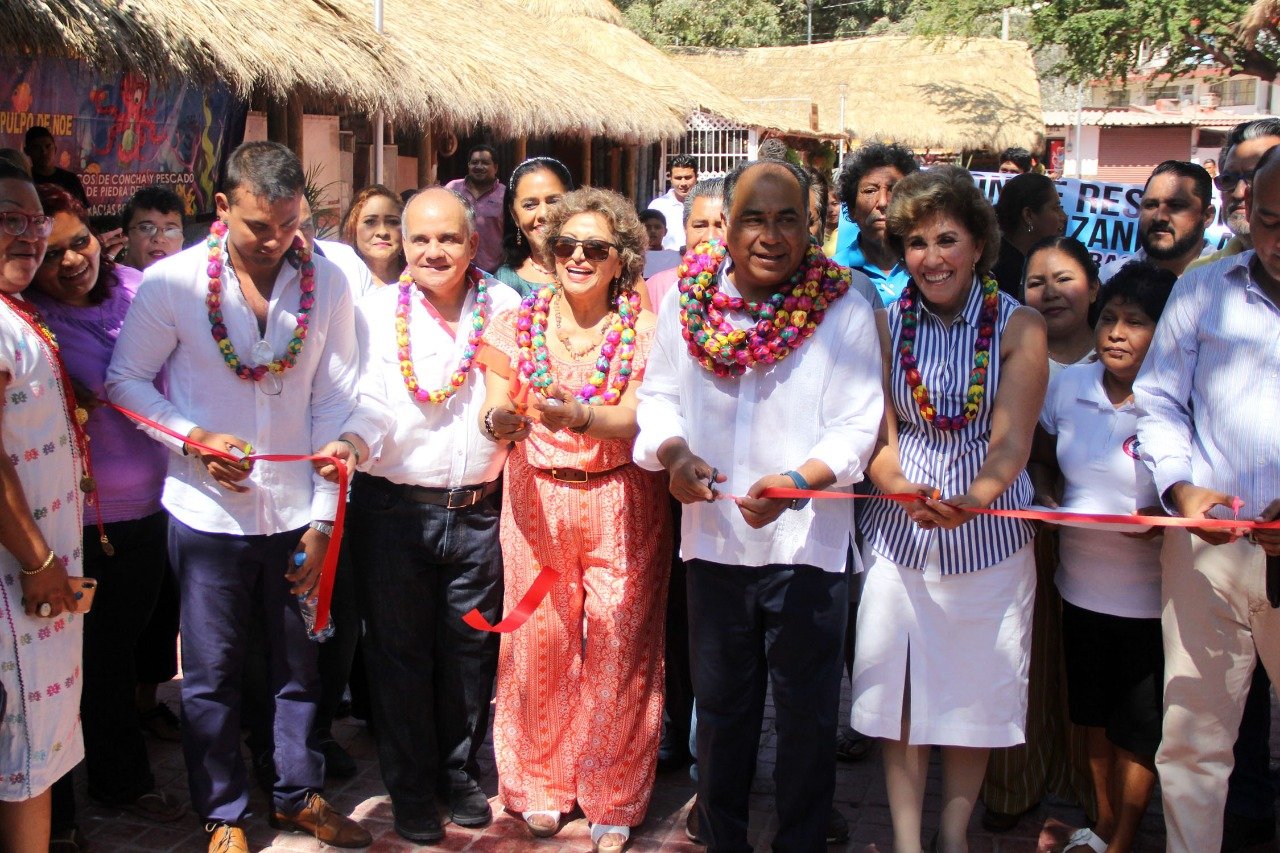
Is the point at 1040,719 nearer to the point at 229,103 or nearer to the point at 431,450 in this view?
the point at 431,450

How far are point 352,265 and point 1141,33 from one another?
20740mm

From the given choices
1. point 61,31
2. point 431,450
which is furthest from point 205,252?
point 61,31

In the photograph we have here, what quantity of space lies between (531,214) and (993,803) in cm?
282

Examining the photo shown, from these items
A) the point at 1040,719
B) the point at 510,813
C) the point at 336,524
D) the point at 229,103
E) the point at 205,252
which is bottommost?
the point at 510,813

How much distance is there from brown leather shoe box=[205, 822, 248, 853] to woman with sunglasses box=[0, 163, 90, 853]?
2.01 feet

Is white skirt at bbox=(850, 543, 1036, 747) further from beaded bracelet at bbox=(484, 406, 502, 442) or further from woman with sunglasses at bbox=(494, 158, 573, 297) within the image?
woman with sunglasses at bbox=(494, 158, 573, 297)

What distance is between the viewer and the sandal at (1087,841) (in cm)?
411

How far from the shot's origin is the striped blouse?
12.2 feet

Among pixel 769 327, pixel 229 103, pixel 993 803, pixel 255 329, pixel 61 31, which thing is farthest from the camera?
pixel 229 103

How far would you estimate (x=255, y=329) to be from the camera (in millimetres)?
4016

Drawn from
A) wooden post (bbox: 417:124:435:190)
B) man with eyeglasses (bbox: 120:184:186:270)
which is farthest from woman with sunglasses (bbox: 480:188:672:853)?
wooden post (bbox: 417:124:435:190)

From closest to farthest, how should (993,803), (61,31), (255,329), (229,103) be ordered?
1. (255,329)
2. (993,803)
3. (61,31)
4. (229,103)

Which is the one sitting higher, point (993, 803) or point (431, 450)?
point (431, 450)

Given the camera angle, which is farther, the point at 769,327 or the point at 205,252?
the point at 205,252
